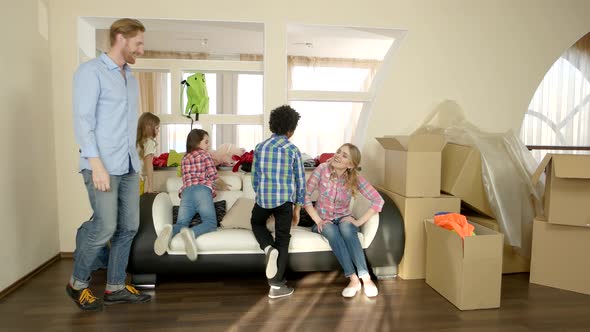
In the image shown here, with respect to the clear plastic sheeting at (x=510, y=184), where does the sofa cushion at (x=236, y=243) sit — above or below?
below

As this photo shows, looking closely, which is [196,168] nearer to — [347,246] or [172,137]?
[347,246]

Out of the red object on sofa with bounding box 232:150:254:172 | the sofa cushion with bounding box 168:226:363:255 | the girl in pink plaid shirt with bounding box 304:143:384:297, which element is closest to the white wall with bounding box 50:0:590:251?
the red object on sofa with bounding box 232:150:254:172

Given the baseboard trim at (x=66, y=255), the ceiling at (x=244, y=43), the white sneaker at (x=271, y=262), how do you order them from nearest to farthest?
1. the white sneaker at (x=271, y=262)
2. the baseboard trim at (x=66, y=255)
3. the ceiling at (x=244, y=43)

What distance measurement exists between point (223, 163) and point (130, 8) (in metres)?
1.29

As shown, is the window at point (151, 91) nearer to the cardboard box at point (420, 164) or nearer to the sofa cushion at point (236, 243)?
the sofa cushion at point (236, 243)

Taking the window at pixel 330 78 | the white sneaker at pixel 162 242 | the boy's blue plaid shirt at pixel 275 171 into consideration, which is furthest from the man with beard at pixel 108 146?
the window at pixel 330 78

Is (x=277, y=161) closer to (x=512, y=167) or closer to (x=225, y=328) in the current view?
(x=225, y=328)

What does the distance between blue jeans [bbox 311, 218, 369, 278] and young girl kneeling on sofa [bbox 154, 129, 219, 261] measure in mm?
725

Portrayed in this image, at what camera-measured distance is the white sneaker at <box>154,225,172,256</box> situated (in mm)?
2404

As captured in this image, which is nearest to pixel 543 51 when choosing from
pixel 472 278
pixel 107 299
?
pixel 472 278

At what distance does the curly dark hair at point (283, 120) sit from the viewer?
2410 mm

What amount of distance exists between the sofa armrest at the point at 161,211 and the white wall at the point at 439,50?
787mm

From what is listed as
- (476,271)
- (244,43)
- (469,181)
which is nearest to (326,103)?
(244,43)

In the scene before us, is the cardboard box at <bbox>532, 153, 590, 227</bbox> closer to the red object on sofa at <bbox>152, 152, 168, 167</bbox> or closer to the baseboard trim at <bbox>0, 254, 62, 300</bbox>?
the red object on sofa at <bbox>152, 152, 168, 167</bbox>
